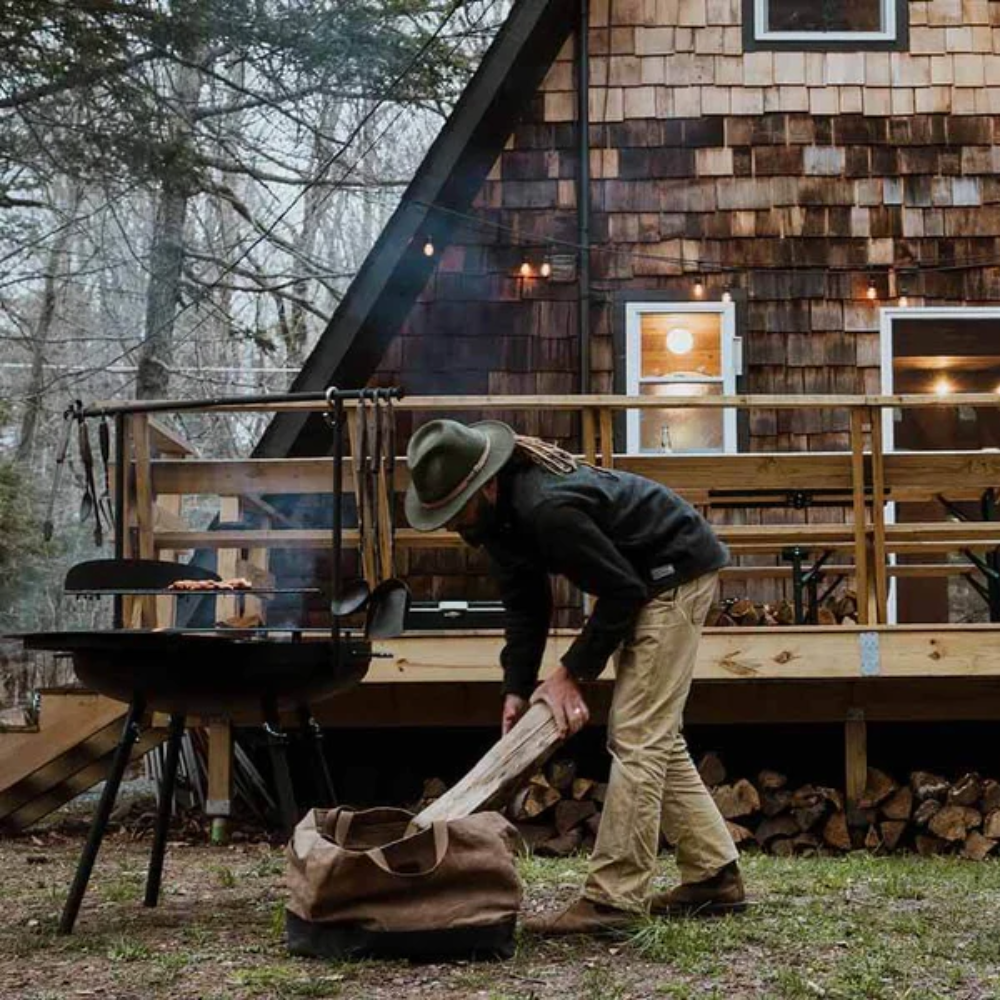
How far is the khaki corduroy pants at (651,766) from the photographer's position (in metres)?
4.16

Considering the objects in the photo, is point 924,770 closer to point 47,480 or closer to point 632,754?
point 632,754

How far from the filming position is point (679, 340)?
9422 mm

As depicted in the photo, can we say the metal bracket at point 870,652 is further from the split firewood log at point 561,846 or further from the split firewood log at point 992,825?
the split firewood log at point 561,846

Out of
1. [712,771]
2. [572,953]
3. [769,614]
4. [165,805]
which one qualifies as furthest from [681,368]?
[572,953]

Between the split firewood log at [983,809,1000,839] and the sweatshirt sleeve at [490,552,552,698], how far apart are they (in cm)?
373

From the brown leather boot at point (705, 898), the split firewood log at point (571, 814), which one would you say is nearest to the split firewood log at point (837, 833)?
the split firewood log at point (571, 814)

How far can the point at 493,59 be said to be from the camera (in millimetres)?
9148

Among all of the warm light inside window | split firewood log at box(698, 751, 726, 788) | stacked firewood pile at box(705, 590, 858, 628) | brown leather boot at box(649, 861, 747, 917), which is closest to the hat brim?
brown leather boot at box(649, 861, 747, 917)

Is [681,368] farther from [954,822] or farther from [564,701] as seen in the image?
[564,701]

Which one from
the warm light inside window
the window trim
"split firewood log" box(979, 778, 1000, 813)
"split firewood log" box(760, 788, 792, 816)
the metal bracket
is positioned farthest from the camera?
the window trim

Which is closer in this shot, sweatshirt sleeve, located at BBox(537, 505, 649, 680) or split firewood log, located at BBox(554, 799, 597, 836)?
sweatshirt sleeve, located at BBox(537, 505, 649, 680)

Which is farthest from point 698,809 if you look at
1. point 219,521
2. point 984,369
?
point 984,369

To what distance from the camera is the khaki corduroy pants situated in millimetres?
4160

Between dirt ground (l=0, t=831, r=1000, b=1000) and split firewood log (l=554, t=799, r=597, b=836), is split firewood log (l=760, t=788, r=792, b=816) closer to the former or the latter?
split firewood log (l=554, t=799, r=597, b=836)
